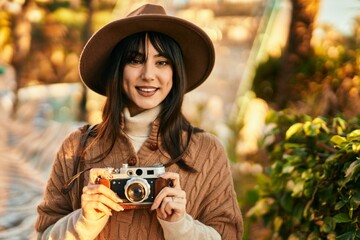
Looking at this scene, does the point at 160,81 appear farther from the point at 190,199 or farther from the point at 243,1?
the point at 243,1

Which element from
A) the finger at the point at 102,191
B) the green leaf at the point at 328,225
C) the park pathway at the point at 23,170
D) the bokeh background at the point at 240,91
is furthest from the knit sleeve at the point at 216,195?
the park pathway at the point at 23,170

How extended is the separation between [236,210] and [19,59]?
10866 millimetres

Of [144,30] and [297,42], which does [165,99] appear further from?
[297,42]

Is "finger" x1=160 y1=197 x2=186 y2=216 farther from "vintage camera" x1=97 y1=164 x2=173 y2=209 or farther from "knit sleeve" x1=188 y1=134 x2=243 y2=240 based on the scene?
"knit sleeve" x1=188 y1=134 x2=243 y2=240

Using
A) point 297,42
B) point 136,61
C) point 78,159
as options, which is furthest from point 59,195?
point 297,42

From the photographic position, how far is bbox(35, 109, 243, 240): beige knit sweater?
227 cm

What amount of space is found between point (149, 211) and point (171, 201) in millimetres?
198

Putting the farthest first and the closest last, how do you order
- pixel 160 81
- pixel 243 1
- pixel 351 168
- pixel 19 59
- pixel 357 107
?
1. pixel 19 59
2. pixel 243 1
3. pixel 357 107
4. pixel 351 168
5. pixel 160 81

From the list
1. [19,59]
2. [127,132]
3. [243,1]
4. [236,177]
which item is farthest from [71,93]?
[127,132]

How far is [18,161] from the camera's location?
7.96m

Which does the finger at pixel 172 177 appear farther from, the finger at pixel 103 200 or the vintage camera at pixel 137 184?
the finger at pixel 103 200

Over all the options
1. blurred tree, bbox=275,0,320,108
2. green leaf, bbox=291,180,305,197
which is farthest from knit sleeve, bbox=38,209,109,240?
blurred tree, bbox=275,0,320,108

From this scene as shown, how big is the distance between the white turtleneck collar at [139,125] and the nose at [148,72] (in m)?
0.13

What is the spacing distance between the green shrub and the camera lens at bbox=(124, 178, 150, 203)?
788mm
